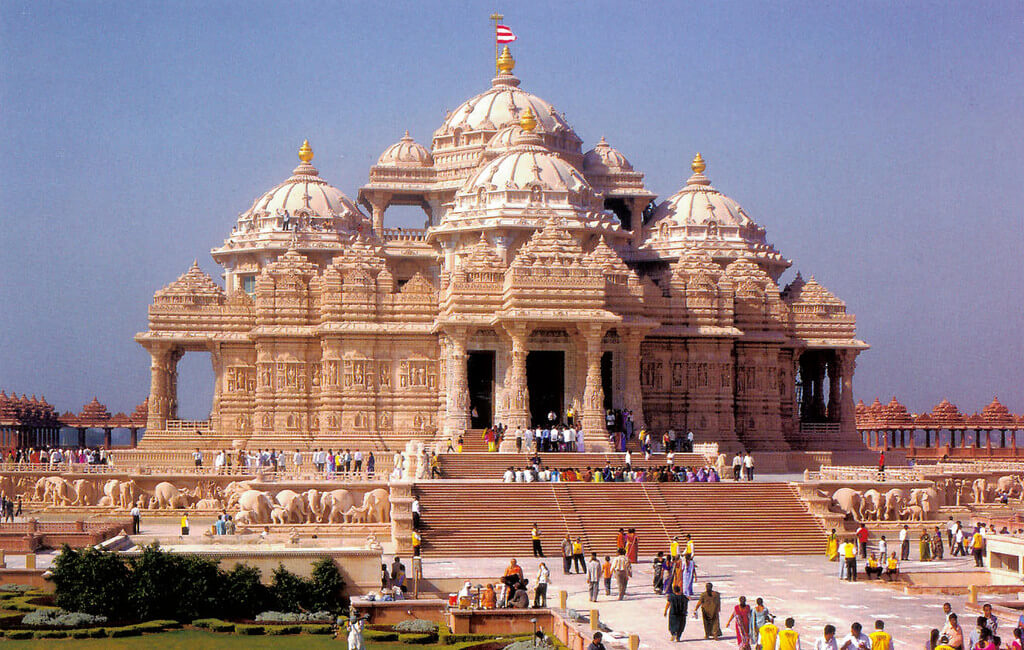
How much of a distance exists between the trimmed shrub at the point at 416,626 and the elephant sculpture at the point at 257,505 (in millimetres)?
14171

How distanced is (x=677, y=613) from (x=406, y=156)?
4299 cm

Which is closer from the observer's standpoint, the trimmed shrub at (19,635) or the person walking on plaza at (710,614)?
the person walking on plaza at (710,614)

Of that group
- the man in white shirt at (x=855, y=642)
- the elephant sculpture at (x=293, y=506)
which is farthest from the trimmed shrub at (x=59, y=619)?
the man in white shirt at (x=855, y=642)

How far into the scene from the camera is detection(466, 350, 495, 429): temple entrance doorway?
180 ft

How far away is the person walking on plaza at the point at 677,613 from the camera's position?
87.6ft

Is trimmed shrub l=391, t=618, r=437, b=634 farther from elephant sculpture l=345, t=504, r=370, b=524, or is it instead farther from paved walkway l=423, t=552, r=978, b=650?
elephant sculpture l=345, t=504, r=370, b=524

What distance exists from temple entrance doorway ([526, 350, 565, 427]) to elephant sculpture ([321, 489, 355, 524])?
11.7 meters

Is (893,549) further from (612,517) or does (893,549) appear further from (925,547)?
(612,517)

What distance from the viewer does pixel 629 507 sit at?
4178 centimetres

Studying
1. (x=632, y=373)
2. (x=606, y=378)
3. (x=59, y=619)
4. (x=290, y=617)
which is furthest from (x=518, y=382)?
(x=59, y=619)

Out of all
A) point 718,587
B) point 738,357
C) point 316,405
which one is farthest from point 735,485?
point 316,405

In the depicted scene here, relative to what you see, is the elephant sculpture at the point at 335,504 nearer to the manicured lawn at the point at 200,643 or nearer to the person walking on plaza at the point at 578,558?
the person walking on plaza at the point at 578,558

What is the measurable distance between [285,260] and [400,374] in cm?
795

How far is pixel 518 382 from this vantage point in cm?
4950
